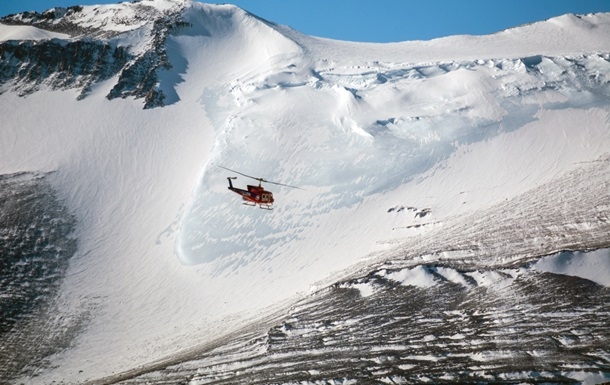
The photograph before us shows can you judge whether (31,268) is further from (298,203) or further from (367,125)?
(367,125)

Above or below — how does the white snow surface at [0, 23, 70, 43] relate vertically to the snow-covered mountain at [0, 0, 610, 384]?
above

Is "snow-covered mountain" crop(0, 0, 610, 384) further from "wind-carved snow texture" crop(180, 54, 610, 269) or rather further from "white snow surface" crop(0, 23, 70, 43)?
"white snow surface" crop(0, 23, 70, 43)

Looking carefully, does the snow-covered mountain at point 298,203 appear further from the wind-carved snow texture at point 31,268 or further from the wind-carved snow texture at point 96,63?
the wind-carved snow texture at point 96,63

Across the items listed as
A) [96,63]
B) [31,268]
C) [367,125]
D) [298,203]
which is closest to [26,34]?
[96,63]

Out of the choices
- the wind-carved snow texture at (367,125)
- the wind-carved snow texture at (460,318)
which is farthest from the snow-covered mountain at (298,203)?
the wind-carved snow texture at (367,125)

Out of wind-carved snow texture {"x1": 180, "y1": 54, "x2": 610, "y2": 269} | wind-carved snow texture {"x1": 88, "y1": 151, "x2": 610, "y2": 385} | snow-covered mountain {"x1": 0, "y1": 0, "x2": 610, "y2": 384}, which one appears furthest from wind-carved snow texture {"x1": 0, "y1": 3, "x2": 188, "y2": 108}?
wind-carved snow texture {"x1": 88, "y1": 151, "x2": 610, "y2": 385}

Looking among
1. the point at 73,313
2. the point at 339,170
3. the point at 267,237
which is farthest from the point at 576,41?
the point at 73,313
